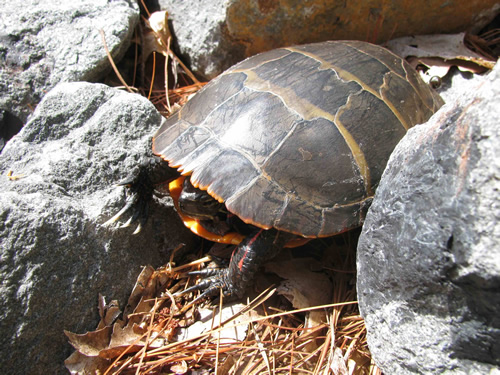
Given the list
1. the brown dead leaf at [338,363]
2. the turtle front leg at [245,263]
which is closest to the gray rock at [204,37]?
the turtle front leg at [245,263]

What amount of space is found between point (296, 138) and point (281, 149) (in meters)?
0.10

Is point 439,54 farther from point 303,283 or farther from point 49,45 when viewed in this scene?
point 49,45

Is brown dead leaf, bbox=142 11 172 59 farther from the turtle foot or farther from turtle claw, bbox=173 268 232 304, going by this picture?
turtle claw, bbox=173 268 232 304

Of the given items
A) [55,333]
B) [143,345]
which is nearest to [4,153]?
[55,333]

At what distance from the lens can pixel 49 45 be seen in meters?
2.76

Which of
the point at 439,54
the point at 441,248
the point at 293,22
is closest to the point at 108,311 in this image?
the point at 441,248

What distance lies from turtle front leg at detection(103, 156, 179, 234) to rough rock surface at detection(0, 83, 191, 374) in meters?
0.06

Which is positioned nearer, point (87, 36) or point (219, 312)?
point (219, 312)

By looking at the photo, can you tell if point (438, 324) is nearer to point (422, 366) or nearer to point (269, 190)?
point (422, 366)

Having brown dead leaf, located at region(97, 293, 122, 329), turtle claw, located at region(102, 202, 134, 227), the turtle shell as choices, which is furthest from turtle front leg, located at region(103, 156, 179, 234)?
brown dead leaf, located at region(97, 293, 122, 329)

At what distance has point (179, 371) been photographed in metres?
1.79

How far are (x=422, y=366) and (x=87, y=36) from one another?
2978mm

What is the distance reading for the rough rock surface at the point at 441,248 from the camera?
111cm

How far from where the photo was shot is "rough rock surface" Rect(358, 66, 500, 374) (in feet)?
3.64
